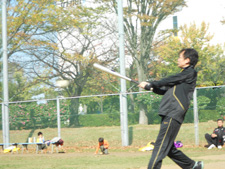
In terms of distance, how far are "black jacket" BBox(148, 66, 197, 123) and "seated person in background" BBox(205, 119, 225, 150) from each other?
27.6 ft

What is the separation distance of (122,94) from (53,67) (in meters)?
6.57

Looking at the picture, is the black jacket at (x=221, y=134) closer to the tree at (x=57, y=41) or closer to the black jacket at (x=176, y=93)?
the black jacket at (x=176, y=93)

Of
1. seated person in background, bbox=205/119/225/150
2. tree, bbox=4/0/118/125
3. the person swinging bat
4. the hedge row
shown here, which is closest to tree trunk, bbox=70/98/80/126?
the hedge row

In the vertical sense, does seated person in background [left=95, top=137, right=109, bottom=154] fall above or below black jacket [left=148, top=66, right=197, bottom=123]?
below

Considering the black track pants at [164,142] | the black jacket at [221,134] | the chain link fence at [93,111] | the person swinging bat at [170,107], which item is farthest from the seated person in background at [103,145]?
the black track pants at [164,142]

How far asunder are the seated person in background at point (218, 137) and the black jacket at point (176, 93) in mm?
8416

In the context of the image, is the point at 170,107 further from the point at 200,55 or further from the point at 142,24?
the point at 200,55

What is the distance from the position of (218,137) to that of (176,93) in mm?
8628

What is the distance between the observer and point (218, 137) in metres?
13.4

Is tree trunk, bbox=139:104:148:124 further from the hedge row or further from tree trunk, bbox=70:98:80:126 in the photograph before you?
tree trunk, bbox=70:98:80:126

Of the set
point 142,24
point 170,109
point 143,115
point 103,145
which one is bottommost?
point 103,145

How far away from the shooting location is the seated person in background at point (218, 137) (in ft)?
43.8

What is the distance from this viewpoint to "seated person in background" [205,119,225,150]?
1336cm

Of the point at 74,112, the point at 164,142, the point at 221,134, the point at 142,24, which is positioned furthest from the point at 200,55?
the point at 164,142
